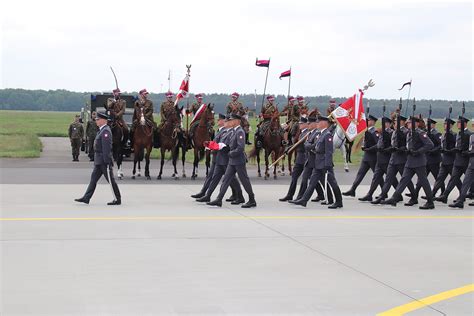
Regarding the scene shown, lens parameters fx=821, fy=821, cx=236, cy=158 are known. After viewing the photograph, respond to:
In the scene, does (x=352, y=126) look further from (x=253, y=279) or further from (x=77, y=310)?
(x=77, y=310)

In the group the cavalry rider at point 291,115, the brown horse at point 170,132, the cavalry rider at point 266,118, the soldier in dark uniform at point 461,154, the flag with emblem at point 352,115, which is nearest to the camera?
the soldier in dark uniform at point 461,154

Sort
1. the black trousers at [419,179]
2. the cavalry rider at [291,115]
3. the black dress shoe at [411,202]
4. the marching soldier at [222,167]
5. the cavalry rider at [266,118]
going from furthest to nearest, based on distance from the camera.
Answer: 1. the cavalry rider at [266,118]
2. the cavalry rider at [291,115]
3. the black dress shoe at [411,202]
4. the marching soldier at [222,167]
5. the black trousers at [419,179]

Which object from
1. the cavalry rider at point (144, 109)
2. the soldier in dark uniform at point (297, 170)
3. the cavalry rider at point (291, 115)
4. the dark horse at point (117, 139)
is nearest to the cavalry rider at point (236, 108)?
the cavalry rider at point (291, 115)

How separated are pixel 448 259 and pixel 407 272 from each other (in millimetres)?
1203

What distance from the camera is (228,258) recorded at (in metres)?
9.98

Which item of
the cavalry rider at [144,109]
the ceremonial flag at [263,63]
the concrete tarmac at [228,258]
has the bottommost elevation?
the concrete tarmac at [228,258]

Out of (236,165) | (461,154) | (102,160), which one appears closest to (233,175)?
(236,165)

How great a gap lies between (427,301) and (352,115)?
12152mm

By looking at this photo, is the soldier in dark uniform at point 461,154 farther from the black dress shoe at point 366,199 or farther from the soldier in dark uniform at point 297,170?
the soldier in dark uniform at point 297,170

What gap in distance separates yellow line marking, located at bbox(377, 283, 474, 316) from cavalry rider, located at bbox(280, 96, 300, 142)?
584 inches

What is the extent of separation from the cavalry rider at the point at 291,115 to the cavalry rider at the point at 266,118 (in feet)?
0.98

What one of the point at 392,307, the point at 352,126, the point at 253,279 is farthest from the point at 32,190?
the point at 392,307

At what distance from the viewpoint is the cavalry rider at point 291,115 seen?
76.6ft

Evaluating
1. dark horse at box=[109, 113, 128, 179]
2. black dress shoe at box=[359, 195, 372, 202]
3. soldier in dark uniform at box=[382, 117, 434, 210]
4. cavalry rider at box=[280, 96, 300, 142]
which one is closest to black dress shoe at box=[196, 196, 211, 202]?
black dress shoe at box=[359, 195, 372, 202]
